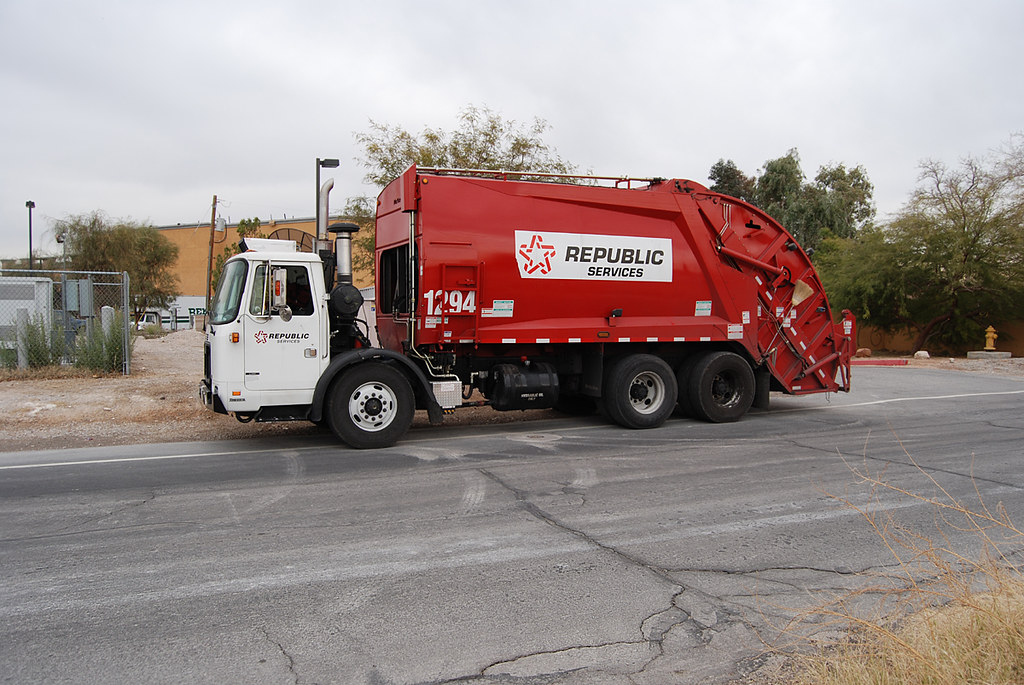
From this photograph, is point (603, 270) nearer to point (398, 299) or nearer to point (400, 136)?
point (398, 299)

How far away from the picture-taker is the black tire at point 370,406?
9.00 metres

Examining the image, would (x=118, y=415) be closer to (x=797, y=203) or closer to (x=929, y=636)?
(x=929, y=636)

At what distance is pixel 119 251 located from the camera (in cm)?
3759

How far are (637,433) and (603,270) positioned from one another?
7.59ft

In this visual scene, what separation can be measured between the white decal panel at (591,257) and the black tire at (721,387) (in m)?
1.43

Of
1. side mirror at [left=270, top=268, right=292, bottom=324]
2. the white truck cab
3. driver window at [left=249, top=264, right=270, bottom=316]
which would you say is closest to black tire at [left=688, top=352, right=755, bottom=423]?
the white truck cab

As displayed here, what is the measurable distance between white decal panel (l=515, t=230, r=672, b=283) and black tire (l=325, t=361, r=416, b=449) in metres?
2.30

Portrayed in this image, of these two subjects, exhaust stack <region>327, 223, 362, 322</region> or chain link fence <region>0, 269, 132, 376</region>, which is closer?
exhaust stack <region>327, 223, 362, 322</region>

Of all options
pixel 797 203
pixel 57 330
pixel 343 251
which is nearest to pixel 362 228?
pixel 57 330

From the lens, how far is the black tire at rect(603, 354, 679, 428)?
10.7 metres

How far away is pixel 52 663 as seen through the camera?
11.9ft

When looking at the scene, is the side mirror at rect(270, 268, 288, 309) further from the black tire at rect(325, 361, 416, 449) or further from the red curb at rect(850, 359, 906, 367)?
the red curb at rect(850, 359, 906, 367)

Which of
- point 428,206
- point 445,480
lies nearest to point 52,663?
point 445,480

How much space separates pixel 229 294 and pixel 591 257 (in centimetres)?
474
